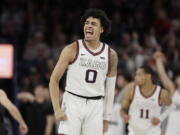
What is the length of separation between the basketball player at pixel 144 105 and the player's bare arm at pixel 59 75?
2.35 meters

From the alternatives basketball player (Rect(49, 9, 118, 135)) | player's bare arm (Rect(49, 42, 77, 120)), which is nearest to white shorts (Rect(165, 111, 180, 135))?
basketball player (Rect(49, 9, 118, 135))

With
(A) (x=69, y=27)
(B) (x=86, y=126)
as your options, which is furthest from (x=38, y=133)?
(A) (x=69, y=27)

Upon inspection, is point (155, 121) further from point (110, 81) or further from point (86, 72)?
point (86, 72)

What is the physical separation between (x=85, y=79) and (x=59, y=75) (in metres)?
0.32

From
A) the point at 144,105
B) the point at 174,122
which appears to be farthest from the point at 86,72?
the point at 174,122

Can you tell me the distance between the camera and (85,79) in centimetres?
865

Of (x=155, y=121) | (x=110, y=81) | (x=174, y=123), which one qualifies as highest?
(x=110, y=81)

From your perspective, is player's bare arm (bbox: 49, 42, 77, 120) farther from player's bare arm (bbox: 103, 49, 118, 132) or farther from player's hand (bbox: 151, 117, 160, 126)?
player's hand (bbox: 151, 117, 160, 126)

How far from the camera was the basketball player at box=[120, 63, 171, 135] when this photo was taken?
10.8 m

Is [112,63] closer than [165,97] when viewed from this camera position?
Yes

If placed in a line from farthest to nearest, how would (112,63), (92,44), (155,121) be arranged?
(155,121) < (112,63) < (92,44)

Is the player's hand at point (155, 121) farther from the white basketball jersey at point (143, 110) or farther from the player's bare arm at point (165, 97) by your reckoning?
the player's bare arm at point (165, 97)

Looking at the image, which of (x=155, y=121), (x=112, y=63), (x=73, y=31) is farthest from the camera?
(x=73, y=31)

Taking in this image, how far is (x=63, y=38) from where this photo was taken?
16641 mm
